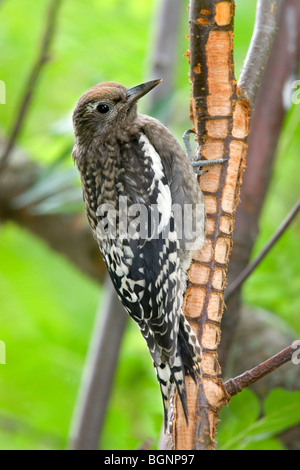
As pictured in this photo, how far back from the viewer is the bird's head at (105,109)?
10.2 ft

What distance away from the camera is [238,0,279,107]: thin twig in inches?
94.9

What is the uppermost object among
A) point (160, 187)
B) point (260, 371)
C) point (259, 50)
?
point (259, 50)

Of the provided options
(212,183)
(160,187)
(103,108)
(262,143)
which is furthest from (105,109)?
(212,183)

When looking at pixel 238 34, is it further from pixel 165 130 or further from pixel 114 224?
pixel 114 224

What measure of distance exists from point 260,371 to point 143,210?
1.01 meters

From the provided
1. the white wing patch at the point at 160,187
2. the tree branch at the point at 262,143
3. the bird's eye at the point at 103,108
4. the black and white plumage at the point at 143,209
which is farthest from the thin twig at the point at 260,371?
the bird's eye at the point at 103,108

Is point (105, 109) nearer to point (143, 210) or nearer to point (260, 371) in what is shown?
point (143, 210)

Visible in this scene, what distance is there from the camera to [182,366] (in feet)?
7.47

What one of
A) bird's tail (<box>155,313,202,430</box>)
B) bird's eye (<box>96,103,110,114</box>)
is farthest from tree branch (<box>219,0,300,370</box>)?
bird's eye (<box>96,103,110,114</box>)

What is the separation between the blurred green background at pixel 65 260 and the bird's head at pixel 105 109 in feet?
2.69

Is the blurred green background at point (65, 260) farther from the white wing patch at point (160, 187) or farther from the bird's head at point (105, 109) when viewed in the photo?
the white wing patch at point (160, 187)

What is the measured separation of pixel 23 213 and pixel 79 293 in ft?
2.85

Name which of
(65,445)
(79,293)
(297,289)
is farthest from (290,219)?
(79,293)

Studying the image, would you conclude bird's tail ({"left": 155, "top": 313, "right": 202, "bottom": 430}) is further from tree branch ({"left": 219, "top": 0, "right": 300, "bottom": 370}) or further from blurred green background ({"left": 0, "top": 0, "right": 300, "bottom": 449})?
blurred green background ({"left": 0, "top": 0, "right": 300, "bottom": 449})
